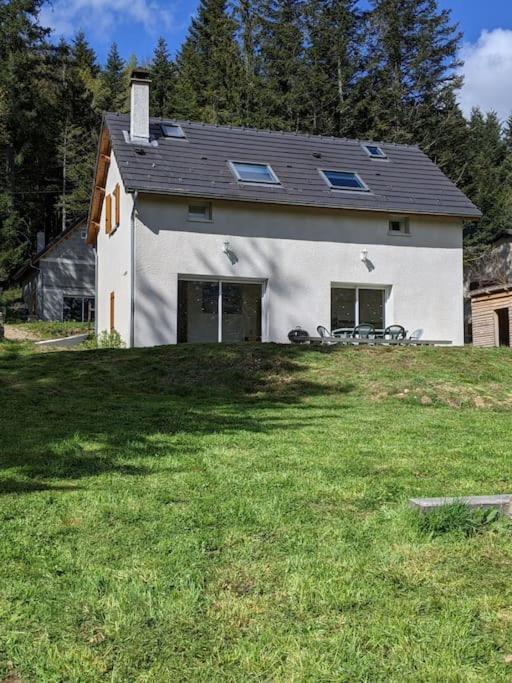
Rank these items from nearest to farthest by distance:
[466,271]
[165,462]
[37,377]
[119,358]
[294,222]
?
[165,462]
[37,377]
[119,358]
[294,222]
[466,271]

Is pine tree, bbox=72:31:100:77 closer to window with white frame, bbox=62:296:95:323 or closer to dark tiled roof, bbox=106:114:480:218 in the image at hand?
window with white frame, bbox=62:296:95:323

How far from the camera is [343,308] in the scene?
17.8 meters

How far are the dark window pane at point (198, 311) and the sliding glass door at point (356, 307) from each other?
315 centimetres

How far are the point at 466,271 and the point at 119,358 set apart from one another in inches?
1061

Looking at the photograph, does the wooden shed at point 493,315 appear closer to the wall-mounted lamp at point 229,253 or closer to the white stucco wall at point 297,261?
the white stucco wall at point 297,261

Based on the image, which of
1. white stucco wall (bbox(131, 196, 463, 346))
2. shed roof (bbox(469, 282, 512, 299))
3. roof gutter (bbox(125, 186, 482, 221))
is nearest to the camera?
roof gutter (bbox(125, 186, 482, 221))

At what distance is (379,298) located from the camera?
18094 mm

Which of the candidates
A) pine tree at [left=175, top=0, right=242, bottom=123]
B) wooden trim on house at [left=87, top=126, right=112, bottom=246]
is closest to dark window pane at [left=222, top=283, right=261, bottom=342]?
wooden trim on house at [left=87, top=126, right=112, bottom=246]

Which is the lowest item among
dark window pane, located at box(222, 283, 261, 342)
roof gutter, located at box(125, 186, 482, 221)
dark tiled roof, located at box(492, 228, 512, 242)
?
dark window pane, located at box(222, 283, 261, 342)

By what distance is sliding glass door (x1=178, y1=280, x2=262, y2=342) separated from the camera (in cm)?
1656

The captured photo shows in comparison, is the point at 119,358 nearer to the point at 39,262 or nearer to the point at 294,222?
the point at 294,222

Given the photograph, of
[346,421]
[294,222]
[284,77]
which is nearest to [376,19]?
[284,77]

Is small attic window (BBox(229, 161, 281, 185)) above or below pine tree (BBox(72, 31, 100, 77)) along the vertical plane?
below

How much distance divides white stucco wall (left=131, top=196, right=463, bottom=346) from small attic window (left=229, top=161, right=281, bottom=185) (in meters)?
0.91
